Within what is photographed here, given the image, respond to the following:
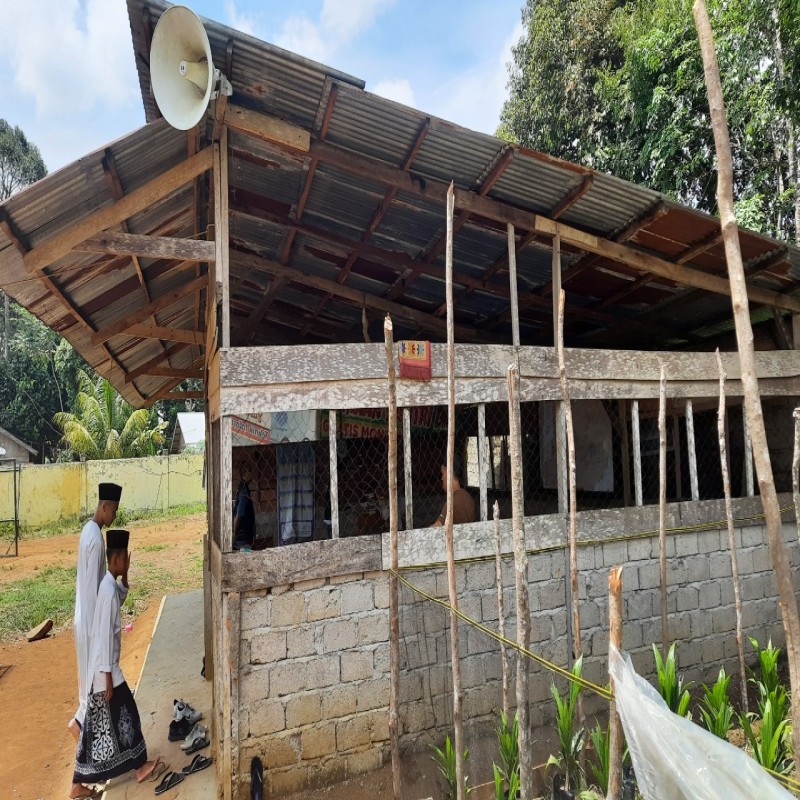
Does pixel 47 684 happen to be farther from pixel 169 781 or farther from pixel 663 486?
pixel 663 486

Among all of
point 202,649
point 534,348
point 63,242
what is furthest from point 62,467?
point 534,348

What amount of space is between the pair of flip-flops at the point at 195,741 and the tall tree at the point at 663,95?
990cm

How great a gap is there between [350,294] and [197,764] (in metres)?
4.99

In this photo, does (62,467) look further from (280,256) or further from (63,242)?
(63,242)

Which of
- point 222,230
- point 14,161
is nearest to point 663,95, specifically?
point 222,230

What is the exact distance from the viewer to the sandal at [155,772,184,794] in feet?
14.6

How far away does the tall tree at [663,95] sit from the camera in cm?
933

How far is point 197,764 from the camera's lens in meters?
4.71

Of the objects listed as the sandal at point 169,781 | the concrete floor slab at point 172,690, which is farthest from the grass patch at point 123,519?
the sandal at point 169,781

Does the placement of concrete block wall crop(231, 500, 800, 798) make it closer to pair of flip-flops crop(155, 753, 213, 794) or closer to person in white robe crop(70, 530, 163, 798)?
pair of flip-flops crop(155, 753, 213, 794)

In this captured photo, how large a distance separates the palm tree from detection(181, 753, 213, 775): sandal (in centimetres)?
1856

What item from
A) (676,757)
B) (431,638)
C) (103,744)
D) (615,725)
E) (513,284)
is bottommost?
(103,744)

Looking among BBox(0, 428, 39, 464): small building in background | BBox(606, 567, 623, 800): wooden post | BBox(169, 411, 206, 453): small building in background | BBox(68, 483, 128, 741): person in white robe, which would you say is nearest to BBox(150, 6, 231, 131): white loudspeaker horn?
BBox(68, 483, 128, 741): person in white robe

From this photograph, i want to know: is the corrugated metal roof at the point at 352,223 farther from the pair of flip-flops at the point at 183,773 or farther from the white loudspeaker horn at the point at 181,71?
the pair of flip-flops at the point at 183,773
